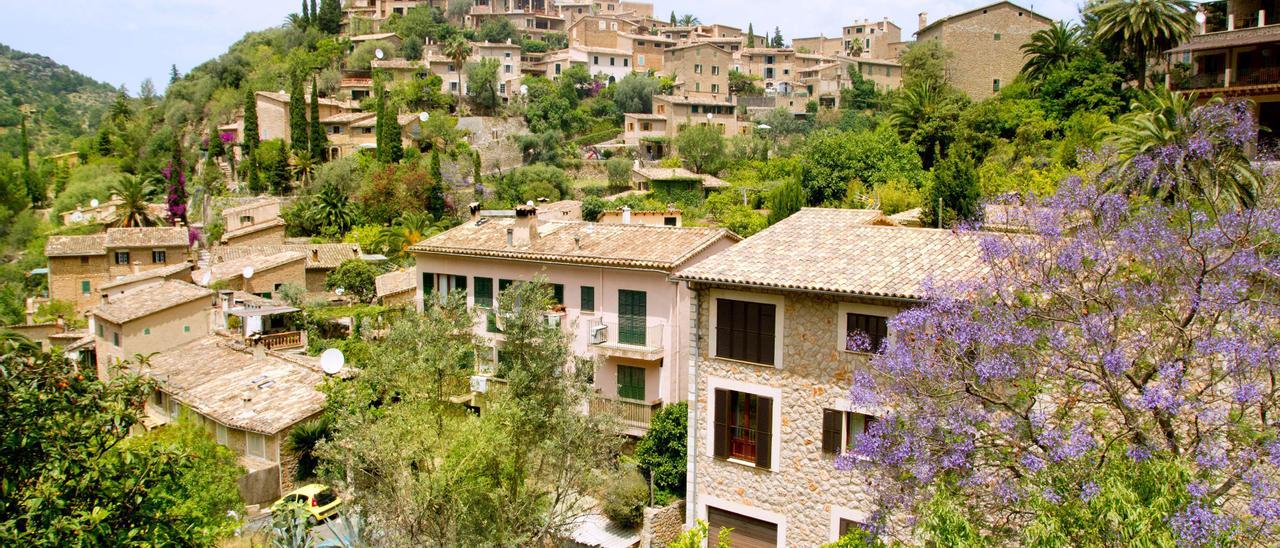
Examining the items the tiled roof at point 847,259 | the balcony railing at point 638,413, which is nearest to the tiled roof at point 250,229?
the balcony railing at point 638,413

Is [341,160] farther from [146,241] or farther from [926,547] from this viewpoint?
[926,547]

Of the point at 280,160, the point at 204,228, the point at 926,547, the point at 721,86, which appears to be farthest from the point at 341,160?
the point at 926,547

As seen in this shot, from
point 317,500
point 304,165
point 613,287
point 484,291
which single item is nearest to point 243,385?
point 317,500

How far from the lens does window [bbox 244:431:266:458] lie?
78.6 feet

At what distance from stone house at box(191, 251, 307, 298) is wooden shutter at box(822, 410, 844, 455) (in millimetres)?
30237

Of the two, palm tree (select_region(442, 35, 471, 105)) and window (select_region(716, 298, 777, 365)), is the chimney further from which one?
palm tree (select_region(442, 35, 471, 105))

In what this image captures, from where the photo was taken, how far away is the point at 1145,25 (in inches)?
1692

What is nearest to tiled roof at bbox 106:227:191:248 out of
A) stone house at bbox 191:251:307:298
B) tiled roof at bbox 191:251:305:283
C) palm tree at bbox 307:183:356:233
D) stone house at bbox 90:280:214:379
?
tiled roof at bbox 191:251:305:283

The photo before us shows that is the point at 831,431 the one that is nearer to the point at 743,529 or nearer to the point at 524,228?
the point at 743,529

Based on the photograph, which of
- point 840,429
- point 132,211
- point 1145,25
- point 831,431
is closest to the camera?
point 840,429

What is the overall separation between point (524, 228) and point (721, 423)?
37.1 feet

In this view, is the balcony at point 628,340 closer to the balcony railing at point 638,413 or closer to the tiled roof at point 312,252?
the balcony railing at point 638,413

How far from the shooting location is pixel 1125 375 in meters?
10.8

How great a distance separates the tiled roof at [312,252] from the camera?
4369cm
